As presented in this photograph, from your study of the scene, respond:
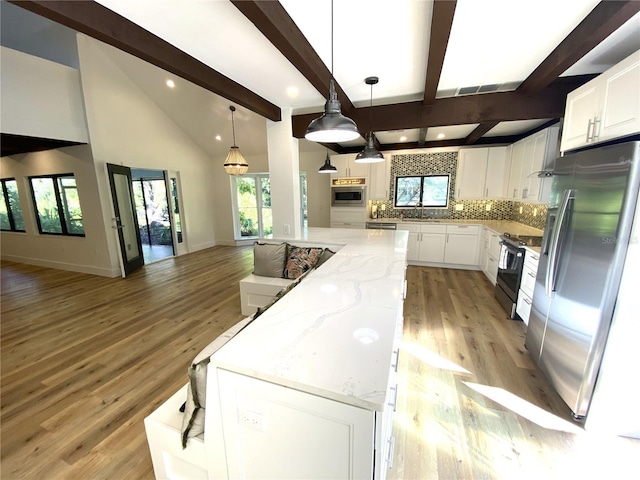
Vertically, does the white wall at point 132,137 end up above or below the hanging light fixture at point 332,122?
above

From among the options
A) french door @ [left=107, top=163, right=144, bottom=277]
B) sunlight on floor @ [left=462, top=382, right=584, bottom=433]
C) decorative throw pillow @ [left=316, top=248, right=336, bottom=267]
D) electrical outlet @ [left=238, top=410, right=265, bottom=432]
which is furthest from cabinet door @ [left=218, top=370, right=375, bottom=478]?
french door @ [left=107, top=163, right=144, bottom=277]

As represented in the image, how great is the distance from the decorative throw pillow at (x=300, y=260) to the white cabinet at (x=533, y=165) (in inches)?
119

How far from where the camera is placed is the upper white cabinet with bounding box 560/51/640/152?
163 centimetres

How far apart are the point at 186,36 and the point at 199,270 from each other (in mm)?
4272

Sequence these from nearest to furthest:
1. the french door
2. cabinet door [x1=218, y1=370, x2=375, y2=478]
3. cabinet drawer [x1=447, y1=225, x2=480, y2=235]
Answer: cabinet door [x1=218, y1=370, x2=375, y2=478]
the french door
cabinet drawer [x1=447, y1=225, x2=480, y2=235]

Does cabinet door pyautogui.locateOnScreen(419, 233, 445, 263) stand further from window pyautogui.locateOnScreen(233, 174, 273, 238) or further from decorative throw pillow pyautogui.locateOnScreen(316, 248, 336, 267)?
window pyautogui.locateOnScreen(233, 174, 273, 238)

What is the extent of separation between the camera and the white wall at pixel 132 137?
434cm

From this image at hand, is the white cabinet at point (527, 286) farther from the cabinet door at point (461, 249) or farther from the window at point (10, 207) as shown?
Result: the window at point (10, 207)

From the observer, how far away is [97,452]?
1.58 m

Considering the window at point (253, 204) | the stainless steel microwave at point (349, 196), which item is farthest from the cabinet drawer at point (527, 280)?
the window at point (253, 204)

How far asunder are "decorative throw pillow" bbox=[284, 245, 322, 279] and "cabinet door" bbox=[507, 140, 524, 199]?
3.51m

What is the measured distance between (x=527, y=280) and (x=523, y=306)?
305mm

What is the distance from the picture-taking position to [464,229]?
4910 millimetres

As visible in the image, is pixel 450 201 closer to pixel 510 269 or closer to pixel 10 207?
pixel 510 269
